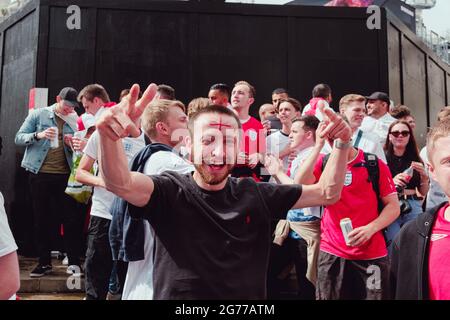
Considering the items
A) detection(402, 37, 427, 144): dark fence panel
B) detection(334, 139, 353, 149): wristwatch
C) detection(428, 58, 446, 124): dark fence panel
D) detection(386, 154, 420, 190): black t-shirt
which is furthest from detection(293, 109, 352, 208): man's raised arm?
detection(428, 58, 446, 124): dark fence panel

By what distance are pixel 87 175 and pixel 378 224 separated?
7.08ft

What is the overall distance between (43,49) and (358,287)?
5473mm

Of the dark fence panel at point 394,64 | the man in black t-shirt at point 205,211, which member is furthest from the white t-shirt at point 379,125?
the man in black t-shirt at point 205,211

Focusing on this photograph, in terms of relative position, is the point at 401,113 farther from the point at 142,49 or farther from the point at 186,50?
the point at 142,49

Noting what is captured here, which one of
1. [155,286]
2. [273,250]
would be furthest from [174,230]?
[273,250]

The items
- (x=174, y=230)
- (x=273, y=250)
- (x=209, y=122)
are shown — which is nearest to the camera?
(x=174, y=230)

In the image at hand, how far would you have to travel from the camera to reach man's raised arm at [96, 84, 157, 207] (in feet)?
5.69

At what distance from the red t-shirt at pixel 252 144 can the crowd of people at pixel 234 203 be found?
0.02 meters

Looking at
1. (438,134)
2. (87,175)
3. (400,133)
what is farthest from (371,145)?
(87,175)

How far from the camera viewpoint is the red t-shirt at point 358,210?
11.0 ft

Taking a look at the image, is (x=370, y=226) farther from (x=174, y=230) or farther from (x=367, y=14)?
(x=367, y=14)

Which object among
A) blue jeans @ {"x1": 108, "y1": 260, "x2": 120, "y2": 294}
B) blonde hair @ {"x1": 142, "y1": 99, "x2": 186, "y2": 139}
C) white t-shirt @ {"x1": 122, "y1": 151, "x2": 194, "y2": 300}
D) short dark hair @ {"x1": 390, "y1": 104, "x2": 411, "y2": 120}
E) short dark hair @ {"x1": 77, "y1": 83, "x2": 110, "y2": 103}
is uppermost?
short dark hair @ {"x1": 77, "y1": 83, "x2": 110, "y2": 103}

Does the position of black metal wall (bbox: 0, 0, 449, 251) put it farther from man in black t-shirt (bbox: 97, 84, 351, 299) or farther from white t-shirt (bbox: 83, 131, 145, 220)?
man in black t-shirt (bbox: 97, 84, 351, 299)
